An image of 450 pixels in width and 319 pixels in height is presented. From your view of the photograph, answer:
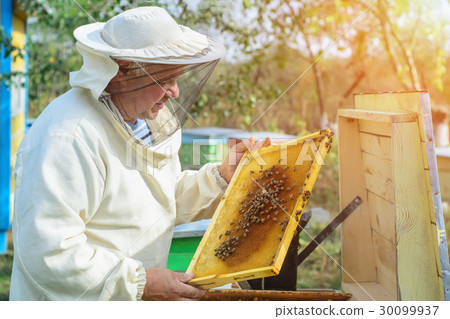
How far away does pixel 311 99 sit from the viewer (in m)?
8.51

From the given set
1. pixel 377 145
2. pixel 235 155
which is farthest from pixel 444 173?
pixel 235 155

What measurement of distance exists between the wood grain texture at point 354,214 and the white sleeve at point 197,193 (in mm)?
617

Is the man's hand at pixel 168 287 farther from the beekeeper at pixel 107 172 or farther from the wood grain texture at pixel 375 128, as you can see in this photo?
the wood grain texture at pixel 375 128

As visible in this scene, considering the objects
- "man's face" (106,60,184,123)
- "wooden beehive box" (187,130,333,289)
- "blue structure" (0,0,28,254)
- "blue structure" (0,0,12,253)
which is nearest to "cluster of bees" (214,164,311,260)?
"wooden beehive box" (187,130,333,289)

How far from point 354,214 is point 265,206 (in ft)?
2.07

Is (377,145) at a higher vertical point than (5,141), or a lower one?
lower

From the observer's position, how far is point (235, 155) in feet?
7.68

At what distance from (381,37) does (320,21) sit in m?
0.80

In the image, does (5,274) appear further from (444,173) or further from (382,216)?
(444,173)

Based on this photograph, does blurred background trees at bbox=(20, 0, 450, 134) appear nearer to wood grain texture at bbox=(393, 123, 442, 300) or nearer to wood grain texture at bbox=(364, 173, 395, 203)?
wood grain texture at bbox=(364, 173, 395, 203)

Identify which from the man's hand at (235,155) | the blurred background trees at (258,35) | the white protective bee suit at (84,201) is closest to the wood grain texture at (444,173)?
the blurred background trees at (258,35)

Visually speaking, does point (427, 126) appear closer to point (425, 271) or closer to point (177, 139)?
point (425, 271)

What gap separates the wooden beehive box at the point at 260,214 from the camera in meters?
1.70

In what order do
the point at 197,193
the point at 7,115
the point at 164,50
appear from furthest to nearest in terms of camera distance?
the point at 7,115
the point at 197,193
the point at 164,50
